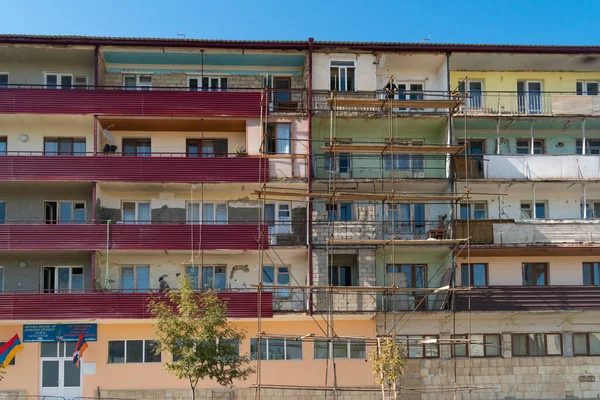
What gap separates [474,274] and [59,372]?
1798cm

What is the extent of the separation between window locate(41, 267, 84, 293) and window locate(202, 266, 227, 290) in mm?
5172

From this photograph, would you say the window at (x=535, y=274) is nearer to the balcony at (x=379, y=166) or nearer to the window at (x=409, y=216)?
the window at (x=409, y=216)

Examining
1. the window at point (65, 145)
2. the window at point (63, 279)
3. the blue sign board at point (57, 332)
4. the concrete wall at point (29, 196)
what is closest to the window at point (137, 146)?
the window at point (65, 145)

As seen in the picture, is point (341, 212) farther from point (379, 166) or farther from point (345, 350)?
point (345, 350)

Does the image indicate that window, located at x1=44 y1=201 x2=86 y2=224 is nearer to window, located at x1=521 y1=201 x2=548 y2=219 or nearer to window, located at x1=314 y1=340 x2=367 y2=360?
window, located at x1=314 y1=340 x2=367 y2=360

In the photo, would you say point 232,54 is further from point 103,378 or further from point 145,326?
point 103,378

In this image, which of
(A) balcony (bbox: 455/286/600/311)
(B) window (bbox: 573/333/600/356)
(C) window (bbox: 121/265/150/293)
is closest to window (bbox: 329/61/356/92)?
(A) balcony (bbox: 455/286/600/311)

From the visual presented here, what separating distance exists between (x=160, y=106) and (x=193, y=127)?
201cm

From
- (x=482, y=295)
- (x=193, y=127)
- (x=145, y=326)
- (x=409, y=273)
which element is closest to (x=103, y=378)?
(x=145, y=326)

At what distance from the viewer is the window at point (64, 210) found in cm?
3388

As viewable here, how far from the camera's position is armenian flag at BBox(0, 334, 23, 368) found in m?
30.8

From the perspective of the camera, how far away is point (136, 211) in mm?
34062

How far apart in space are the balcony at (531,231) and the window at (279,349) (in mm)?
8267

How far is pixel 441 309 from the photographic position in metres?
32.4
